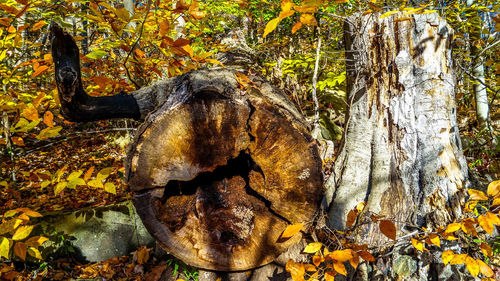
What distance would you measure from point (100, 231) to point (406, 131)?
3166mm

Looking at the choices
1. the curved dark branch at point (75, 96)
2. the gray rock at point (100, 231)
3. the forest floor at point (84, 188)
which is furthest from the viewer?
the gray rock at point (100, 231)

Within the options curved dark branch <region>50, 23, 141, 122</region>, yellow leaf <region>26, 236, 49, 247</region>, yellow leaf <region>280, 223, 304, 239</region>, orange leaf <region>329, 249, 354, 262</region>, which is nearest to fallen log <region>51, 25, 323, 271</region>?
curved dark branch <region>50, 23, 141, 122</region>

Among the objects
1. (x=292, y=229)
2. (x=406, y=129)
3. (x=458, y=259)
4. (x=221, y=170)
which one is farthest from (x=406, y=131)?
(x=221, y=170)

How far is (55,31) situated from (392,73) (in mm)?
2118

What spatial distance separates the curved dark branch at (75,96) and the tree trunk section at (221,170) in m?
0.11

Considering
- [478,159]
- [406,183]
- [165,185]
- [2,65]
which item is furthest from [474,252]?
[2,65]

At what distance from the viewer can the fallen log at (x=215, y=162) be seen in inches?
54.4

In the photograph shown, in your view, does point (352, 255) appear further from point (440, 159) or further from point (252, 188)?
point (440, 159)

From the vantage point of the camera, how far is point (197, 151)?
4.66ft

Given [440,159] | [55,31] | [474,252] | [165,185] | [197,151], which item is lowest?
[474,252]

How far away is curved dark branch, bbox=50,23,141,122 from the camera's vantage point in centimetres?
119

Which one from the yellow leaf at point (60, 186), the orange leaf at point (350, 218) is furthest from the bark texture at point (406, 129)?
→ the yellow leaf at point (60, 186)

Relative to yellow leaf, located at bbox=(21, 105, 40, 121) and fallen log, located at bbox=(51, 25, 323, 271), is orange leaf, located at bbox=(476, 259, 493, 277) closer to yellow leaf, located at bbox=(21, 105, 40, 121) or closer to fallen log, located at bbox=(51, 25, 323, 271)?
fallen log, located at bbox=(51, 25, 323, 271)

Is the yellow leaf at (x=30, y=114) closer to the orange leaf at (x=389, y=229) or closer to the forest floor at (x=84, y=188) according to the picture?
the forest floor at (x=84, y=188)
